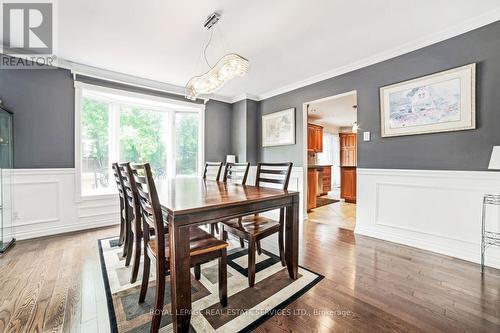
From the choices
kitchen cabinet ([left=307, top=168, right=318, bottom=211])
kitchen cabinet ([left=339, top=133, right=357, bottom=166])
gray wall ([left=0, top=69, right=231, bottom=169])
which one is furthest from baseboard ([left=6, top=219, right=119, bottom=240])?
kitchen cabinet ([left=339, top=133, right=357, bottom=166])

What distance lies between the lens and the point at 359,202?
3.11 m

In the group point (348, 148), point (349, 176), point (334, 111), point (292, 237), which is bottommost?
point (292, 237)

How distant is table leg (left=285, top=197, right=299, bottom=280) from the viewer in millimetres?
1834

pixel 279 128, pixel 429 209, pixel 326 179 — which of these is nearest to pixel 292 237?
pixel 429 209

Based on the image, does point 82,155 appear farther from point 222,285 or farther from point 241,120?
point 222,285

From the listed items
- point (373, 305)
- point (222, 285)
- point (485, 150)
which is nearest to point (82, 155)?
point (222, 285)

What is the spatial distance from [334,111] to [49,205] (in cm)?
578

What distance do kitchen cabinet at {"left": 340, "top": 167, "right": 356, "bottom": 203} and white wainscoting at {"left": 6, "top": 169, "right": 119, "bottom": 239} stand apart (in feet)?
17.5

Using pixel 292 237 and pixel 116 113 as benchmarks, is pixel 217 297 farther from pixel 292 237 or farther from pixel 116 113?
pixel 116 113

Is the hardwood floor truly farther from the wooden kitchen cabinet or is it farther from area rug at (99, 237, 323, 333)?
the wooden kitchen cabinet

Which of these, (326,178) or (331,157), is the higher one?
(331,157)

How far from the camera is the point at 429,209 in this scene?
250 cm

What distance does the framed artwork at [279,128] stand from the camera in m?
4.07

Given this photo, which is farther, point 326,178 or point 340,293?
point 326,178
